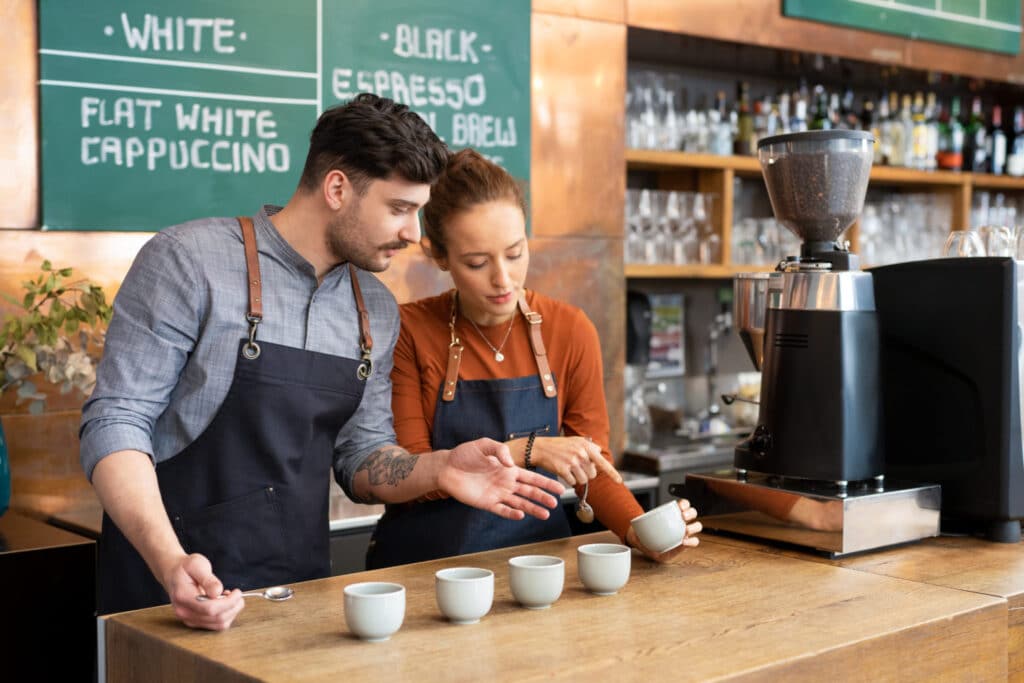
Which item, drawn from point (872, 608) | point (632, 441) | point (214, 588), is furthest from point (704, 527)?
point (632, 441)

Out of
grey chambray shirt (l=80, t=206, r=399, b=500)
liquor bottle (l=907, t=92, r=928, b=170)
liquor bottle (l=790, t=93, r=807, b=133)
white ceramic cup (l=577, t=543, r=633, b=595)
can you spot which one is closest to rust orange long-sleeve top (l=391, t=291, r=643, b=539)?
grey chambray shirt (l=80, t=206, r=399, b=500)

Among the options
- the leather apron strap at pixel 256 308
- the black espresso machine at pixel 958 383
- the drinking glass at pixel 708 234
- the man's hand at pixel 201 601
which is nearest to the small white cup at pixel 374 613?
the man's hand at pixel 201 601

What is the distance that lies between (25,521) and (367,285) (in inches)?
41.3

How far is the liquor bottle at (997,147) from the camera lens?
5156 mm

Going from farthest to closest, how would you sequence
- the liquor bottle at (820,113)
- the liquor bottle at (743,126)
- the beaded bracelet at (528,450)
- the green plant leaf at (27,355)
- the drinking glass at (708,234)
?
the liquor bottle at (820,113) → the liquor bottle at (743,126) → the drinking glass at (708,234) → the green plant leaf at (27,355) → the beaded bracelet at (528,450)

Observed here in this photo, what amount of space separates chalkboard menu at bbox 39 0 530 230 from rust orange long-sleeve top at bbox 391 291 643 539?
2.99 feet

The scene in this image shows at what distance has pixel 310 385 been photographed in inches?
77.7

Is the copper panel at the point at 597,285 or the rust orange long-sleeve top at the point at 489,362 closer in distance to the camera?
the rust orange long-sleeve top at the point at 489,362

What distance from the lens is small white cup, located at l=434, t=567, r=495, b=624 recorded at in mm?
1466

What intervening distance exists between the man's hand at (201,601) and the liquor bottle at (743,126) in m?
3.31

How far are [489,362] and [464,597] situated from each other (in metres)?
0.85

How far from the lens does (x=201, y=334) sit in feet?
6.18

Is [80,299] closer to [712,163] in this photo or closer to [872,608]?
[872,608]

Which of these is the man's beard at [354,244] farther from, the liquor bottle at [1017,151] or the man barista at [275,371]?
the liquor bottle at [1017,151]
